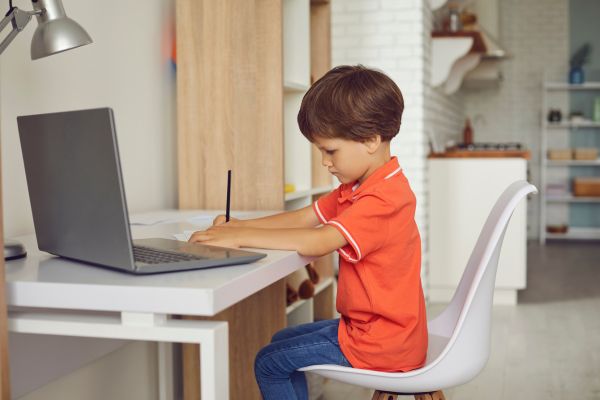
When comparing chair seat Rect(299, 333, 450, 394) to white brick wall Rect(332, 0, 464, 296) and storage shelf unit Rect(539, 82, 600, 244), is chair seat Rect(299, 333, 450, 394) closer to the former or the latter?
white brick wall Rect(332, 0, 464, 296)

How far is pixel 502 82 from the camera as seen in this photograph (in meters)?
8.00

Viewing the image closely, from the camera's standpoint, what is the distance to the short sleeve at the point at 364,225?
1481 mm

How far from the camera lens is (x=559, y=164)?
7.72 meters

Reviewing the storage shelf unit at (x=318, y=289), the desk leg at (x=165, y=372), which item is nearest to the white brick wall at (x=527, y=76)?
the storage shelf unit at (x=318, y=289)

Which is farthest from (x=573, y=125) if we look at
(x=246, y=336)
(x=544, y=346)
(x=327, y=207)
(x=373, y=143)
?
(x=373, y=143)

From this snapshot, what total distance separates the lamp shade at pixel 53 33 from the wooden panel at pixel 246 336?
100cm

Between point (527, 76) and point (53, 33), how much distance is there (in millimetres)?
7122

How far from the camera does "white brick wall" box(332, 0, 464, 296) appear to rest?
14.5 ft

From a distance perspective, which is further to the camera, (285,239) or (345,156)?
(345,156)

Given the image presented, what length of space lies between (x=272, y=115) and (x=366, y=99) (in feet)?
2.75

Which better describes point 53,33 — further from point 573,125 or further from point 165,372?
point 573,125

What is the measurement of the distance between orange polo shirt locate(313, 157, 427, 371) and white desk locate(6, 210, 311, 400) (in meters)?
0.31

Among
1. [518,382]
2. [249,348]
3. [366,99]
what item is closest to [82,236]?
[366,99]

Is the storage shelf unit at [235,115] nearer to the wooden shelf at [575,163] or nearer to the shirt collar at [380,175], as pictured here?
the shirt collar at [380,175]
